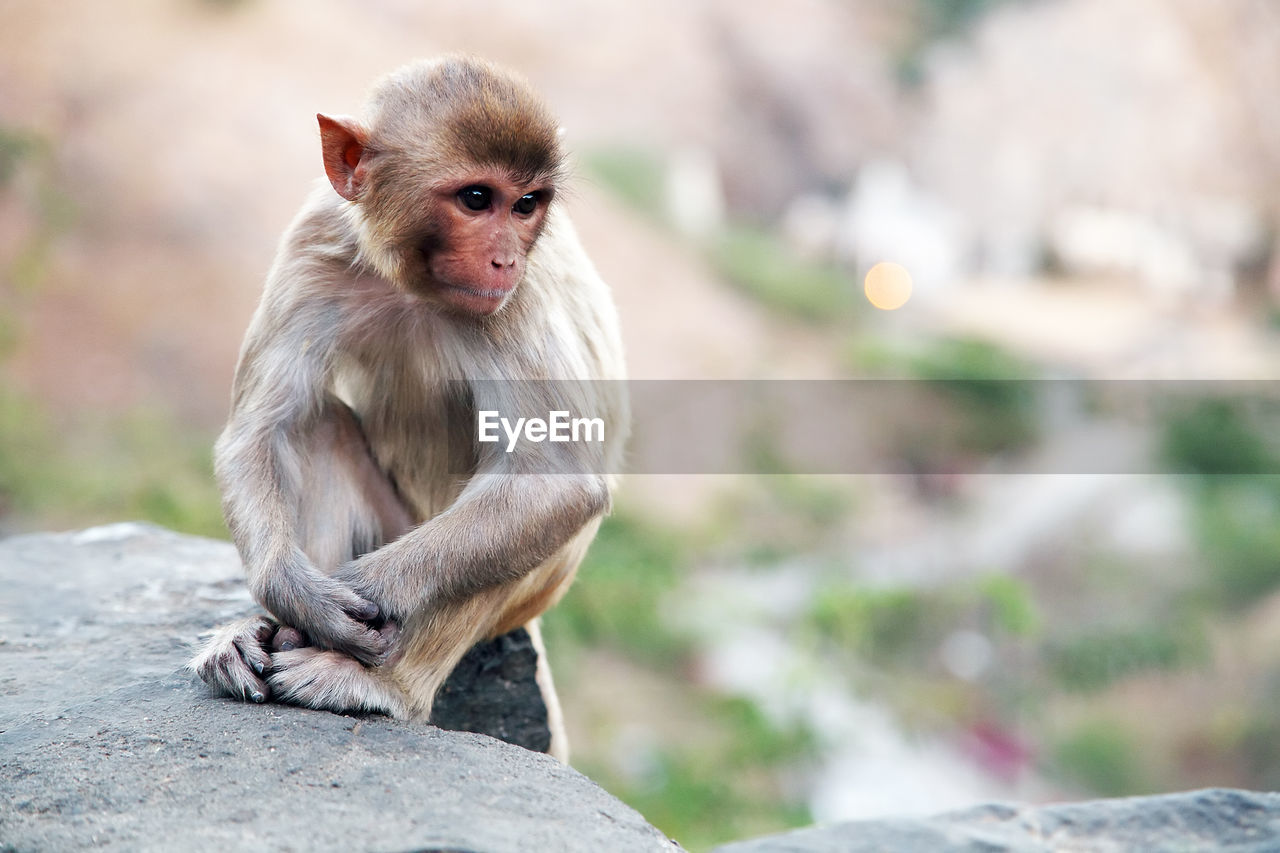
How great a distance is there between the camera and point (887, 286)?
17406 millimetres

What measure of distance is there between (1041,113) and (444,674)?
15877 millimetres

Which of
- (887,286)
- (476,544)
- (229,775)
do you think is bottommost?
(229,775)

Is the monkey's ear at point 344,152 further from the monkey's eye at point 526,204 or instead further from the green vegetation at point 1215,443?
the green vegetation at point 1215,443

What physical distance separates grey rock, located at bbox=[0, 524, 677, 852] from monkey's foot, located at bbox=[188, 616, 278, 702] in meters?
0.06

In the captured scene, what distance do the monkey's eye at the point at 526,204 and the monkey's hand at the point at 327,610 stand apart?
1.39 meters

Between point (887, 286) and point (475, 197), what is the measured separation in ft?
46.1

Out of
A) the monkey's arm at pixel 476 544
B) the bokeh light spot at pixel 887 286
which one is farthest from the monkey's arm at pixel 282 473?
the bokeh light spot at pixel 887 286

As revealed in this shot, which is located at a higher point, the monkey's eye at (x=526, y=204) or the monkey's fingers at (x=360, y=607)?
the monkey's eye at (x=526, y=204)

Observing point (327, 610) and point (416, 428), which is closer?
point (327, 610)

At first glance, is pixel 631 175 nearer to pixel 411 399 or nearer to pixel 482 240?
pixel 411 399

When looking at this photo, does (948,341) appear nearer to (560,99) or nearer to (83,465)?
(560,99)

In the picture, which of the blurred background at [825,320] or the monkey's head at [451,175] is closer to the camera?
the monkey's head at [451,175]

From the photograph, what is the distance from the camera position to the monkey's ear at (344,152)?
408 centimetres

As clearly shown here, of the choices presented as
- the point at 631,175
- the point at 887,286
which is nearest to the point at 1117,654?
the point at 887,286
